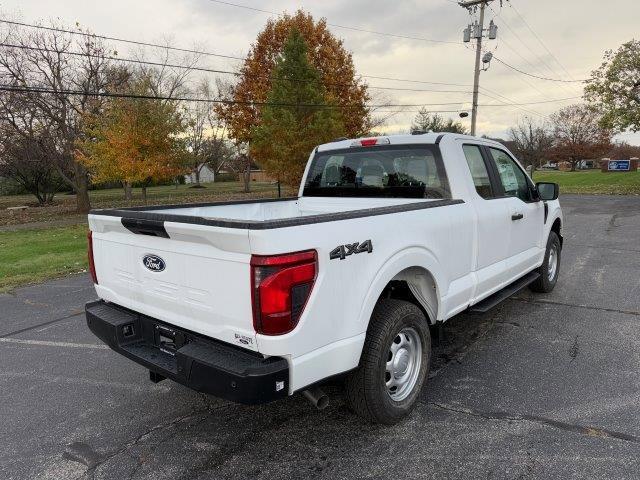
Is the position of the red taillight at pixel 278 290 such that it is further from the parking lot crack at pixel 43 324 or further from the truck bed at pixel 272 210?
the parking lot crack at pixel 43 324

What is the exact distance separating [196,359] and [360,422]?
1.29m

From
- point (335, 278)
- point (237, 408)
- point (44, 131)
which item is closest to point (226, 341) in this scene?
point (335, 278)

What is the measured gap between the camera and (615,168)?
5572 centimetres

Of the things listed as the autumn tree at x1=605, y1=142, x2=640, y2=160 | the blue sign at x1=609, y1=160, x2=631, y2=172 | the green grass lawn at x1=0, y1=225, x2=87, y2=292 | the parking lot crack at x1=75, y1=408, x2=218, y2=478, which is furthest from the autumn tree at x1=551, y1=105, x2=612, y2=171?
the parking lot crack at x1=75, y1=408, x2=218, y2=478

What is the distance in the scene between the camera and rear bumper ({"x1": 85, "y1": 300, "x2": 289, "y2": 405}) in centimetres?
227

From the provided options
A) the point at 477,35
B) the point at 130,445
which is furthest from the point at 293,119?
the point at 130,445

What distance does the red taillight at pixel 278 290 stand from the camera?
7.32 ft

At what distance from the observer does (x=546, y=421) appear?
3021 millimetres

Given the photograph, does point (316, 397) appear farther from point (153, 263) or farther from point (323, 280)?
point (153, 263)

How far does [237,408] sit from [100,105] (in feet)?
61.5

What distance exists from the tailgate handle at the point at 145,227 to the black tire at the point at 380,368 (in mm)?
1384

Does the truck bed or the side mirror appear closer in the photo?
the truck bed

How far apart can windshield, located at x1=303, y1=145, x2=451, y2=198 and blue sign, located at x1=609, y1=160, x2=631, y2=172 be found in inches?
2387

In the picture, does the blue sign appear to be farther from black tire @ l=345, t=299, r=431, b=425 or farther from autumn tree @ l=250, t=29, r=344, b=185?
black tire @ l=345, t=299, r=431, b=425
